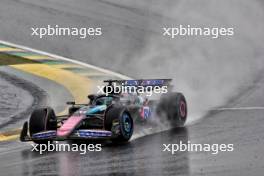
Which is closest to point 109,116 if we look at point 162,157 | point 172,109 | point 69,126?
point 69,126

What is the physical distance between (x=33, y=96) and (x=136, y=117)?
172 inches

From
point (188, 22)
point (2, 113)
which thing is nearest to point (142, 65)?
point (188, 22)

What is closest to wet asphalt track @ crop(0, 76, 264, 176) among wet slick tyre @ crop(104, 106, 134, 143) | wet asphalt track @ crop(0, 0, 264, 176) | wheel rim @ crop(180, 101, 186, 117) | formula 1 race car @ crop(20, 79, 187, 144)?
wet asphalt track @ crop(0, 0, 264, 176)

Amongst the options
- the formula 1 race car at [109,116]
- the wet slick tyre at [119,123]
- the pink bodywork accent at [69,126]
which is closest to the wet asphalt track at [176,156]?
the wet slick tyre at [119,123]

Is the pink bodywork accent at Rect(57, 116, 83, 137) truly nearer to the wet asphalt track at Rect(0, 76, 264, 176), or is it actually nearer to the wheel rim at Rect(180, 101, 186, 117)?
Result: the wet asphalt track at Rect(0, 76, 264, 176)

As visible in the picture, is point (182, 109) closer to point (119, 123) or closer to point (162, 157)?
point (119, 123)

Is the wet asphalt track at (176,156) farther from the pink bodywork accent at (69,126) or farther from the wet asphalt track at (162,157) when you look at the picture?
the pink bodywork accent at (69,126)

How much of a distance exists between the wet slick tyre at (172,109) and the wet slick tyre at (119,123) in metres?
1.80

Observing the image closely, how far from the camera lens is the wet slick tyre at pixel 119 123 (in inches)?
490

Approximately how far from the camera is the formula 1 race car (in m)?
12.5

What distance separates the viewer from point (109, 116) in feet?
41.5

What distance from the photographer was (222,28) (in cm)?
2420

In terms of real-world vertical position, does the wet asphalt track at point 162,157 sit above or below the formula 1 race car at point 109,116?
below

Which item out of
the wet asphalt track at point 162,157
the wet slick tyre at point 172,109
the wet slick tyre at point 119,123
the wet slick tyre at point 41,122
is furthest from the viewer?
the wet slick tyre at point 172,109
